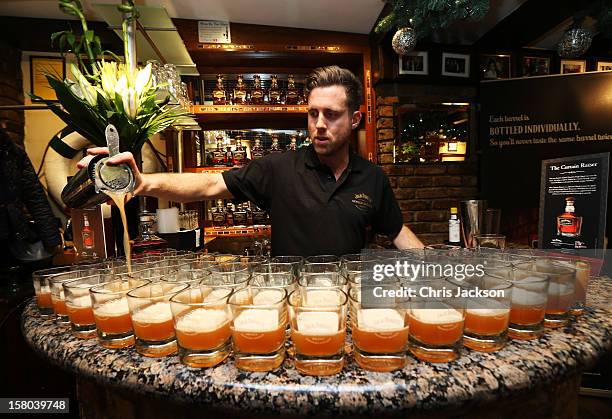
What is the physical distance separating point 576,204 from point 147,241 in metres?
2.32

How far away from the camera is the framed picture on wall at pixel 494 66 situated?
3803 millimetres

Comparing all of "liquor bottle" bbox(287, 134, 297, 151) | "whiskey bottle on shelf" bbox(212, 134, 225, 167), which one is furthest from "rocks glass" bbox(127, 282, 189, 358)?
"liquor bottle" bbox(287, 134, 297, 151)

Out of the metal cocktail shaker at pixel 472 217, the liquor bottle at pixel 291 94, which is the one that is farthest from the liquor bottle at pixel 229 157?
the metal cocktail shaker at pixel 472 217

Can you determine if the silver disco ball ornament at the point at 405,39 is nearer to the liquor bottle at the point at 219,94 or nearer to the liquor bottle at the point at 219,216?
the liquor bottle at the point at 219,94

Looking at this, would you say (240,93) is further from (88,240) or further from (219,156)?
Answer: (88,240)

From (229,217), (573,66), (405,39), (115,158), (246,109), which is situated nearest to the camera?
(115,158)

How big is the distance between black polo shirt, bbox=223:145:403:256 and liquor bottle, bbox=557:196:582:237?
0.99 m

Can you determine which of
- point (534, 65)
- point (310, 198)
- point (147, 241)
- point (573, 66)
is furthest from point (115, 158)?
point (573, 66)

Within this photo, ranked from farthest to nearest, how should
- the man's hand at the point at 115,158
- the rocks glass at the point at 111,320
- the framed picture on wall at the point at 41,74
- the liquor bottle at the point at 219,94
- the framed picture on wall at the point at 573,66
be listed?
the framed picture on wall at the point at 573,66 → the framed picture on wall at the point at 41,74 → the liquor bottle at the point at 219,94 → the man's hand at the point at 115,158 → the rocks glass at the point at 111,320

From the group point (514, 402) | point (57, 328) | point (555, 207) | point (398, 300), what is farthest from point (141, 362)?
point (555, 207)

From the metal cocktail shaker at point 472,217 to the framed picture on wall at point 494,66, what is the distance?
193 centimetres

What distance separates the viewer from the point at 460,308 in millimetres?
752

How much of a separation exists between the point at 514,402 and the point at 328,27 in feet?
11.3

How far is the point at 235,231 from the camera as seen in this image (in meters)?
3.27
